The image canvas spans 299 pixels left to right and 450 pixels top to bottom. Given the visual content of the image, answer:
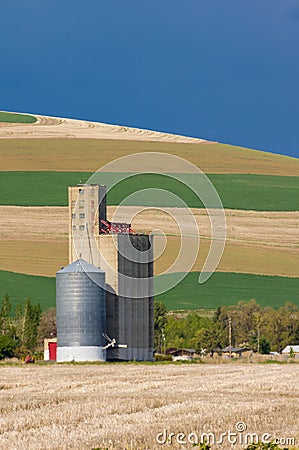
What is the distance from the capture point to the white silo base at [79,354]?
70125mm

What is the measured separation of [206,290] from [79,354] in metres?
33.0

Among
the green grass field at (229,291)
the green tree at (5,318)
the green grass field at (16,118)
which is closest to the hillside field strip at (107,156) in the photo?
the green grass field at (16,118)

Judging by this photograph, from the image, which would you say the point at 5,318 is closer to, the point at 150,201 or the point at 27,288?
the point at 27,288

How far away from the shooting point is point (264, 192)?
125125 mm

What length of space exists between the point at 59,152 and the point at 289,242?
114 feet

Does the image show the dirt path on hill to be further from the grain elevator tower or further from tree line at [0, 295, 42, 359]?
the grain elevator tower

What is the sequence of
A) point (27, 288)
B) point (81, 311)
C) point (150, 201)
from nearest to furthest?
point (81, 311), point (27, 288), point (150, 201)

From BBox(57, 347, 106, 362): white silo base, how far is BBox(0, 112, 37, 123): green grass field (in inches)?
3380

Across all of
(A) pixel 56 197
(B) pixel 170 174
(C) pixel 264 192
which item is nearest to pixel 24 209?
(A) pixel 56 197

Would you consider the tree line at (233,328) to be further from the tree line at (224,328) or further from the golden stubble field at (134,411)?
the golden stubble field at (134,411)

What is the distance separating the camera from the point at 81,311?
71812 millimetres

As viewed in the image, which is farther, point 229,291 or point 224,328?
point 229,291

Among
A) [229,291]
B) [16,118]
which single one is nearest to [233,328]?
[229,291]

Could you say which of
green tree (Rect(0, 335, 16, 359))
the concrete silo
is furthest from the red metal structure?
green tree (Rect(0, 335, 16, 359))
